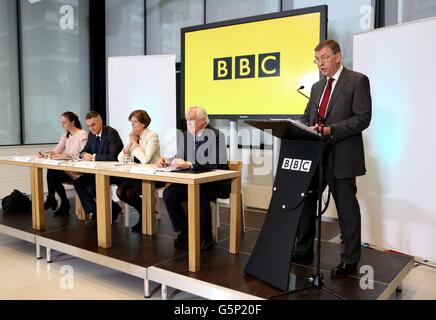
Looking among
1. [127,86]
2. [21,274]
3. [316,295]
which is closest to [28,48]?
[127,86]

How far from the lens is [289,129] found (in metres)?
2.05

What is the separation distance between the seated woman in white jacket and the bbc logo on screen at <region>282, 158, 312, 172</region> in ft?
4.64

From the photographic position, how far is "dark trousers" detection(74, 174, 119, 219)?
3.54m

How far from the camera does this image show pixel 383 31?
10.8ft

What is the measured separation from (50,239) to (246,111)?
92.0 inches

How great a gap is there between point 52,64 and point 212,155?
4085 mm

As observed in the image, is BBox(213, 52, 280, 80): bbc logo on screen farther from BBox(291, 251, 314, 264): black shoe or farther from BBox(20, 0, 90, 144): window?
BBox(20, 0, 90, 144): window

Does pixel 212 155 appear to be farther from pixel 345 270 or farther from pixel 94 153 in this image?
pixel 94 153

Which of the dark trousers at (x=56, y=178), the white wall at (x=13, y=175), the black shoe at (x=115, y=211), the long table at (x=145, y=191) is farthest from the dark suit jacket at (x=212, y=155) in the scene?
the white wall at (x=13, y=175)

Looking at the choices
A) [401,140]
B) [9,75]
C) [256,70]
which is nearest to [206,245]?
[401,140]

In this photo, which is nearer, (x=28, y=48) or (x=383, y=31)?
(x=383, y=31)
